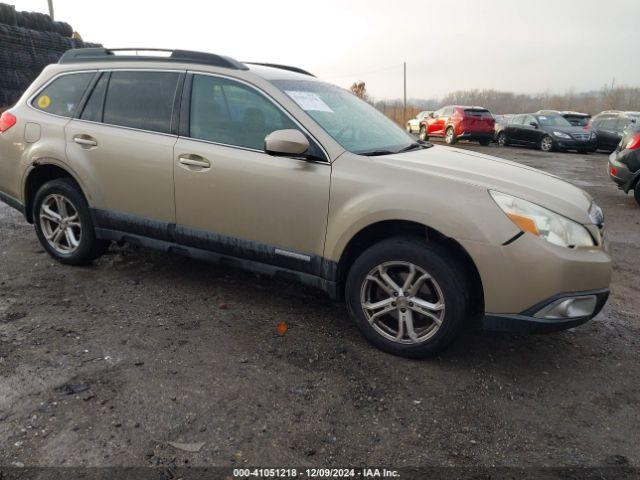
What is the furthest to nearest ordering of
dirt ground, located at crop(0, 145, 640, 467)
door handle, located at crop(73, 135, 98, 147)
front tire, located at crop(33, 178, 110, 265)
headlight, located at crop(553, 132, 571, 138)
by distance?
headlight, located at crop(553, 132, 571, 138) → front tire, located at crop(33, 178, 110, 265) → door handle, located at crop(73, 135, 98, 147) → dirt ground, located at crop(0, 145, 640, 467)

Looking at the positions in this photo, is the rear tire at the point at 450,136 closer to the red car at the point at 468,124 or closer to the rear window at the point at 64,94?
the red car at the point at 468,124

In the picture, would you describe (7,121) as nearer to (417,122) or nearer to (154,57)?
(154,57)

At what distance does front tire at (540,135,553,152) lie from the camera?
1852cm

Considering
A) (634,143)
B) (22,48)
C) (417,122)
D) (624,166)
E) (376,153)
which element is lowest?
→ (624,166)

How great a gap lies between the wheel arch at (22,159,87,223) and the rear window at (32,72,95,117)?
45 centimetres

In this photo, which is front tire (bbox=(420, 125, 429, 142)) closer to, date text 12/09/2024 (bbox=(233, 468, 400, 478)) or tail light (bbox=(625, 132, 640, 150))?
tail light (bbox=(625, 132, 640, 150))

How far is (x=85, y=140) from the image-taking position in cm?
403

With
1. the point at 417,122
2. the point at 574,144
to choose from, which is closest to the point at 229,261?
the point at 574,144

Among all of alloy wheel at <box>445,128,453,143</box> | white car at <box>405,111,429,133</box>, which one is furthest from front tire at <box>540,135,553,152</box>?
white car at <box>405,111,429,133</box>

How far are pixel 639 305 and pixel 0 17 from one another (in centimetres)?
1848

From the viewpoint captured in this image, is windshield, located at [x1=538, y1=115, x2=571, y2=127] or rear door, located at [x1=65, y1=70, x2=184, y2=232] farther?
windshield, located at [x1=538, y1=115, x2=571, y2=127]

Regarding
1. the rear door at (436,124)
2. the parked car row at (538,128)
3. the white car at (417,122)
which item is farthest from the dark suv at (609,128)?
the white car at (417,122)

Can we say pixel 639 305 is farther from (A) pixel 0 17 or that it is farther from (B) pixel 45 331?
(A) pixel 0 17

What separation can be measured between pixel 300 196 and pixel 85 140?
203cm
